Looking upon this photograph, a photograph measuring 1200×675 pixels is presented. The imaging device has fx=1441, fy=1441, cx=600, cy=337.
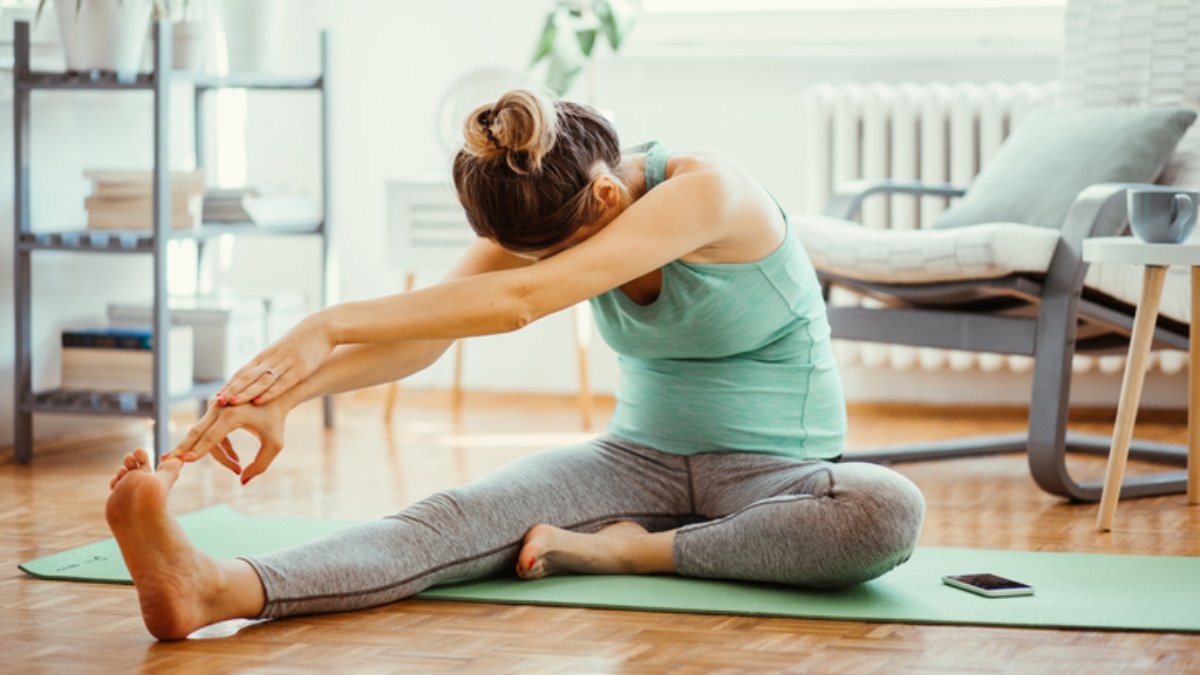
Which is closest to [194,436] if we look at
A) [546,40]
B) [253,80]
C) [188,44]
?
[188,44]

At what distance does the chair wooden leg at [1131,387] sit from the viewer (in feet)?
7.15

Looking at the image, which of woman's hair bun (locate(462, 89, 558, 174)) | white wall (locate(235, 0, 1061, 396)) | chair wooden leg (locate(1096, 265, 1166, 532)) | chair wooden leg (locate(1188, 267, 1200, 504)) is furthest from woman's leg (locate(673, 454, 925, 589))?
white wall (locate(235, 0, 1061, 396))

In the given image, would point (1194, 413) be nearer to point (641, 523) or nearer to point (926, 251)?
point (926, 251)

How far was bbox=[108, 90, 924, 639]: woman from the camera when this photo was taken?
1532 millimetres

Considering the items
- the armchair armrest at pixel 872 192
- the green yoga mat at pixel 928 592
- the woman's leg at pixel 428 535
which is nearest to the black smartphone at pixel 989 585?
the green yoga mat at pixel 928 592

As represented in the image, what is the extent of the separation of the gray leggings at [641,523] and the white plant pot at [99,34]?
151 cm

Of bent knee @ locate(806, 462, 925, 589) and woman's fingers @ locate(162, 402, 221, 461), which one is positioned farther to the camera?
bent knee @ locate(806, 462, 925, 589)

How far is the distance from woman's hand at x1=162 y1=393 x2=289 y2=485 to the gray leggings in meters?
0.13

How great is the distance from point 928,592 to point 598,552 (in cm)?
40

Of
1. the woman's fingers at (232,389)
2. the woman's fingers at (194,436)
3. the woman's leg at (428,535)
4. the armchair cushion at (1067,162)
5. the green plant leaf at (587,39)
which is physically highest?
the green plant leaf at (587,39)

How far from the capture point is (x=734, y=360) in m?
1.85

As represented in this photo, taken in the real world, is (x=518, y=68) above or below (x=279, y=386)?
above

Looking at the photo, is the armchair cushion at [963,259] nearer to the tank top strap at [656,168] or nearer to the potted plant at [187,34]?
the tank top strap at [656,168]

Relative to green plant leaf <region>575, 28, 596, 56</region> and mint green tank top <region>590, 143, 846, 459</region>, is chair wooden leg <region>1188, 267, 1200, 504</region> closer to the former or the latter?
mint green tank top <region>590, 143, 846, 459</region>
